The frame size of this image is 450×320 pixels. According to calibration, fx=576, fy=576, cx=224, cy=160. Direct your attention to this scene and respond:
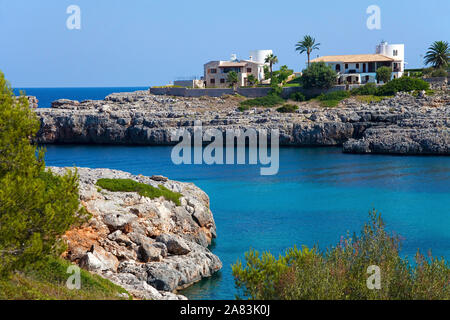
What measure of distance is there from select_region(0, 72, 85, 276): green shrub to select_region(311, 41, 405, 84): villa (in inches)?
3372

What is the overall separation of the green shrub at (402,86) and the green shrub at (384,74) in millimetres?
5461

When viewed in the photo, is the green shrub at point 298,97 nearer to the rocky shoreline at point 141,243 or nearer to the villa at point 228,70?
the villa at point 228,70

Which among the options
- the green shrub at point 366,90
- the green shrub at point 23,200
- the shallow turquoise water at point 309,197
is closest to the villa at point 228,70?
the green shrub at point 366,90

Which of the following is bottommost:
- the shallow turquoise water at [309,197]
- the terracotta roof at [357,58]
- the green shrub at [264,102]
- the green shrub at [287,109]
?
the shallow turquoise water at [309,197]

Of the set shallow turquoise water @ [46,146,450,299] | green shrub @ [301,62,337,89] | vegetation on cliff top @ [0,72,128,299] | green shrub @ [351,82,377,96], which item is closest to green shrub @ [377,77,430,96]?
green shrub @ [351,82,377,96]

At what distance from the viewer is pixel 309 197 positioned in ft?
154

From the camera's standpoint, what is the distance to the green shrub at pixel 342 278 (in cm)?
1661

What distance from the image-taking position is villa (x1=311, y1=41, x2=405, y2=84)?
9956 cm

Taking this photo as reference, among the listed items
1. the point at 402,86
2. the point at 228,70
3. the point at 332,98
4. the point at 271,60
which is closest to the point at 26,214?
the point at 332,98

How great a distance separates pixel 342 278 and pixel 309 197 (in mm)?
29802

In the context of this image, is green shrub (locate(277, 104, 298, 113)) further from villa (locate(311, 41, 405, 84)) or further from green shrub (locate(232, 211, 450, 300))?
green shrub (locate(232, 211, 450, 300))

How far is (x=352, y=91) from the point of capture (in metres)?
91.7

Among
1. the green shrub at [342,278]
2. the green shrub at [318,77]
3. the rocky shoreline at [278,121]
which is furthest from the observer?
the green shrub at [318,77]
